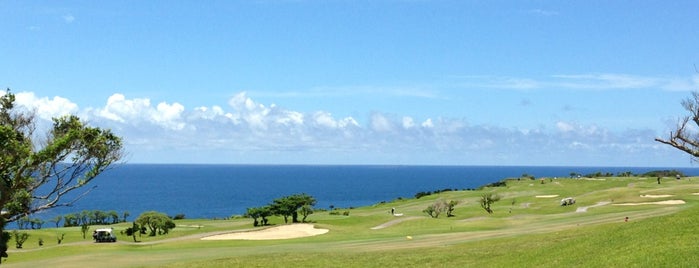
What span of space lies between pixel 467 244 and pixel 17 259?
33276 millimetres

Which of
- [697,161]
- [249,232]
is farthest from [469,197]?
[697,161]

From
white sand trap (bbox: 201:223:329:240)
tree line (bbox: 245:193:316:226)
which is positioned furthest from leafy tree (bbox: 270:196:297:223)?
white sand trap (bbox: 201:223:329:240)

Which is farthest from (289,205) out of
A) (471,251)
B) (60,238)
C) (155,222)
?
(471,251)

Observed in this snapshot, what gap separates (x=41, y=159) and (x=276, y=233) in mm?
42665

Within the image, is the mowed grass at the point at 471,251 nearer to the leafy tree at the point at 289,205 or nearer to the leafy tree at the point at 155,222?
the leafy tree at the point at 155,222

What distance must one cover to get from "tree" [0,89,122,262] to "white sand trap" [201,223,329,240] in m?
33.3

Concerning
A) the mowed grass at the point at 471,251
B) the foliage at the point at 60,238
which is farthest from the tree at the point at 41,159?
the foliage at the point at 60,238

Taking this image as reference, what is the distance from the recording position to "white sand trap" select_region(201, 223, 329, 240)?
224 ft

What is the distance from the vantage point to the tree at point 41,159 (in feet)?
101

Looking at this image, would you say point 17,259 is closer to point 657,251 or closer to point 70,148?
point 70,148

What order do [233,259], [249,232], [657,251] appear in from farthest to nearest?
[249,232] < [233,259] < [657,251]

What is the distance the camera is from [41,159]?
1251 inches

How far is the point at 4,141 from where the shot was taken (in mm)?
29141

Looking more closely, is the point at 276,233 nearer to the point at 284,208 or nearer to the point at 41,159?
the point at 284,208
